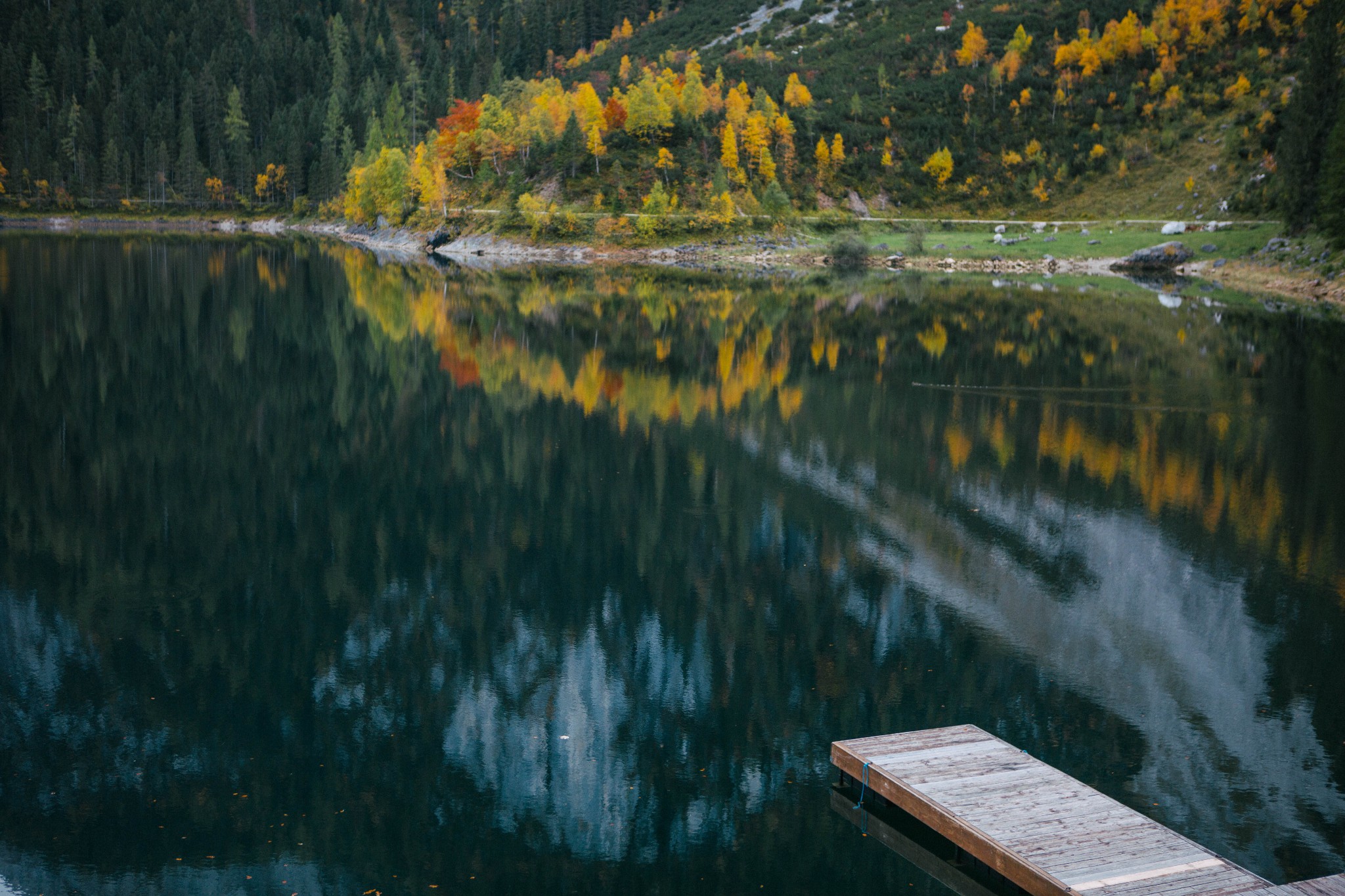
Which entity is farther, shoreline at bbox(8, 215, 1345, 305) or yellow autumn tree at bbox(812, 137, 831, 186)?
yellow autumn tree at bbox(812, 137, 831, 186)

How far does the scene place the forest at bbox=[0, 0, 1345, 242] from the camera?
107625mm

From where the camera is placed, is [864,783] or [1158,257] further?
[1158,257]

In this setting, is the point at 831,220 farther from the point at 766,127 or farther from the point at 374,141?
the point at 374,141

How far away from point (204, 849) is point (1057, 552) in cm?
1482

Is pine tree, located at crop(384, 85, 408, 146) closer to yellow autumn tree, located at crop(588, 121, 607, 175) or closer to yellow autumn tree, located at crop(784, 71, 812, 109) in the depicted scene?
yellow autumn tree, located at crop(588, 121, 607, 175)

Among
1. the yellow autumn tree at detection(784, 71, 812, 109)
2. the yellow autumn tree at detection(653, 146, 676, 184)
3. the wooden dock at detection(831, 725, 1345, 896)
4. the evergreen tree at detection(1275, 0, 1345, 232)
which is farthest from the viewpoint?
the yellow autumn tree at detection(784, 71, 812, 109)

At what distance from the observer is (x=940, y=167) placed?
132 meters

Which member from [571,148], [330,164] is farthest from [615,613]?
[330,164]

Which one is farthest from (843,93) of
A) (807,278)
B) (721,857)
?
(721,857)

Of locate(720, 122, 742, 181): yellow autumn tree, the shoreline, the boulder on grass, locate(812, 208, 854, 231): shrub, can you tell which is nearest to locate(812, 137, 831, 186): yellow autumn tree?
locate(812, 208, 854, 231): shrub

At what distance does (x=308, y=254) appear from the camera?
96.7 meters

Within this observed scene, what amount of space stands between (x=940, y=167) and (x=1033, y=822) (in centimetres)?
12974

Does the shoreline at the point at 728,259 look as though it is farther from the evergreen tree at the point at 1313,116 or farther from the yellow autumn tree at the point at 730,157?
the yellow autumn tree at the point at 730,157

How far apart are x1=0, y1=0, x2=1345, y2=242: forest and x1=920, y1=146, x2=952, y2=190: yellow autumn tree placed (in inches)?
10.9
